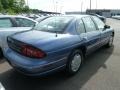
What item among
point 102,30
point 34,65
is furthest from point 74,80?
point 102,30

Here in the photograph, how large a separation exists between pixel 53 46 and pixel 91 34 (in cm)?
179

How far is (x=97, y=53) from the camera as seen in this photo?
671 cm

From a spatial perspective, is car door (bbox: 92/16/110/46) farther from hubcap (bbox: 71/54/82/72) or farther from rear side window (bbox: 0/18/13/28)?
rear side window (bbox: 0/18/13/28)

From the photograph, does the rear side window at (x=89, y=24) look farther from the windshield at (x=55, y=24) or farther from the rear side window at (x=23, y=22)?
the rear side window at (x=23, y=22)

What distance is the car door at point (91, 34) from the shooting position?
507 centimetres

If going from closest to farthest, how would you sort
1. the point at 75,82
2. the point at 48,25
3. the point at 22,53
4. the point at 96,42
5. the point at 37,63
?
1. the point at 37,63
2. the point at 22,53
3. the point at 75,82
4. the point at 48,25
5. the point at 96,42

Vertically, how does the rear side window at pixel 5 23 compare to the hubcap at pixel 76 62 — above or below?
above

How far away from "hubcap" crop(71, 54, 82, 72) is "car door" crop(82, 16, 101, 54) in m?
0.50

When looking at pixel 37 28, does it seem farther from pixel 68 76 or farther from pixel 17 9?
pixel 17 9

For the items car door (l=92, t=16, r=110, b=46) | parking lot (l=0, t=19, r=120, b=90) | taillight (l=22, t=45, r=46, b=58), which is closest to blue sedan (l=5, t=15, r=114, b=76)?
taillight (l=22, t=45, r=46, b=58)

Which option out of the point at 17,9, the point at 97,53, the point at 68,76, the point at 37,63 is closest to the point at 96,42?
the point at 97,53

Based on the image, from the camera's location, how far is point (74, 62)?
14.8 feet

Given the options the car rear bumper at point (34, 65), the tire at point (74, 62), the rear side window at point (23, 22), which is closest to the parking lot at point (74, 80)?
the tire at point (74, 62)

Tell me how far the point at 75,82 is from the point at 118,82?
0.98 metres
